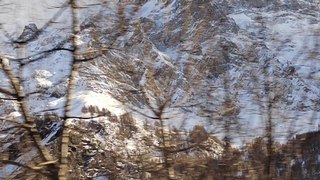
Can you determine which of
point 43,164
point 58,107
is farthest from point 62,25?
point 43,164

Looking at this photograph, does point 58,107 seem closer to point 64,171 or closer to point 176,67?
point 64,171

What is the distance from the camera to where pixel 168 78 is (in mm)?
4137

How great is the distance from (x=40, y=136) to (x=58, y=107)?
0.20 metres

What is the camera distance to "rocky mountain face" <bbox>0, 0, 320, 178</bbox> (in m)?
3.27

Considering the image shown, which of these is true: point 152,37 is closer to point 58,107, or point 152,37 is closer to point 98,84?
point 98,84

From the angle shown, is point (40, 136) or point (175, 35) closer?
point (40, 136)

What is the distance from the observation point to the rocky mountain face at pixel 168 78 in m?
3.27

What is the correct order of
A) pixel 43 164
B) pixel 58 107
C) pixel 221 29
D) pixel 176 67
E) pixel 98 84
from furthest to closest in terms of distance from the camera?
pixel 221 29 → pixel 176 67 → pixel 98 84 → pixel 58 107 → pixel 43 164

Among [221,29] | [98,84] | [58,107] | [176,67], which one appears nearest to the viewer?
[58,107]

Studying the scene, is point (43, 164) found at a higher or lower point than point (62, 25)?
lower

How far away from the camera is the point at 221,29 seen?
4.76 m

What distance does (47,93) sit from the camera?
3338 mm

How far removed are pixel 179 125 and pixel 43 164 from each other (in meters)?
1.22

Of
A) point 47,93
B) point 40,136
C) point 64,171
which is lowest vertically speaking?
point 64,171
